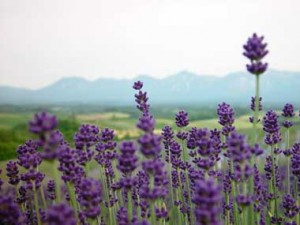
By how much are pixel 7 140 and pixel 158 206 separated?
265 inches

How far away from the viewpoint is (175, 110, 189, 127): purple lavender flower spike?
4237 millimetres

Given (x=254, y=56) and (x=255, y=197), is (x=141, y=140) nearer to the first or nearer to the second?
(x=254, y=56)

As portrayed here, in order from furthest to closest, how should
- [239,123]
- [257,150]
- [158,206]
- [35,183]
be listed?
[239,123] < [35,183] < [158,206] < [257,150]

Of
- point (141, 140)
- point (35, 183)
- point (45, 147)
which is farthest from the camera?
point (35, 183)

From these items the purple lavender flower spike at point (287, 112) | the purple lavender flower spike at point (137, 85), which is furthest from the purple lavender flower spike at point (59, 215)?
the purple lavender flower spike at point (287, 112)

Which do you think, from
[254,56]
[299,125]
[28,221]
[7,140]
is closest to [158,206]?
[254,56]

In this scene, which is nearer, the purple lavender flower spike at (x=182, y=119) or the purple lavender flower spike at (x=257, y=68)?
the purple lavender flower spike at (x=257, y=68)

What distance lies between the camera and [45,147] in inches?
85.0

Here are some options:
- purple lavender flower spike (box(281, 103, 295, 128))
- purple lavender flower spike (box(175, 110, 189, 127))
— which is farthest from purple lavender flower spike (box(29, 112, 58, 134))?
purple lavender flower spike (box(281, 103, 295, 128))

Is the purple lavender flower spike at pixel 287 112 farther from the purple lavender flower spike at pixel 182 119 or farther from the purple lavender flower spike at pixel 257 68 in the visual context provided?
the purple lavender flower spike at pixel 257 68

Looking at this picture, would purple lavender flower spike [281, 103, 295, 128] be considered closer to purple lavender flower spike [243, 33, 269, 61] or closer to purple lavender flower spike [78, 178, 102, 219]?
purple lavender flower spike [243, 33, 269, 61]

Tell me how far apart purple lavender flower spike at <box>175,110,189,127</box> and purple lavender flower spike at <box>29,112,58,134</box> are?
226cm

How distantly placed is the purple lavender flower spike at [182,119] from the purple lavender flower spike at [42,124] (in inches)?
88.8

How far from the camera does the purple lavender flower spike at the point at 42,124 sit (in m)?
2.07
